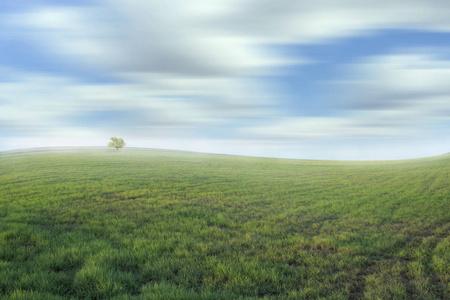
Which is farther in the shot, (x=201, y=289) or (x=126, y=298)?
(x=201, y=289)

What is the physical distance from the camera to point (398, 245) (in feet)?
28.3

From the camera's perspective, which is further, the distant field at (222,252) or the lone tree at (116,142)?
the lone tree at (116,142)

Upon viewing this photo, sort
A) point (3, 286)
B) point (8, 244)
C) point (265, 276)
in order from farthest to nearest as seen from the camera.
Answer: point (8, 244) → point (265, 276) → point (3, 286)

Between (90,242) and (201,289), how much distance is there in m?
4.64

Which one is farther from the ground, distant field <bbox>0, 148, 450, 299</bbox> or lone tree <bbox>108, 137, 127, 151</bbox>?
lone tree <bbox>108, 137, 127, 151</bbox>

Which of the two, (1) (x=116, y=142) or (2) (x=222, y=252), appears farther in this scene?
(1) (x=116, y=142)

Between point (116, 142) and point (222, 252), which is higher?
point (116, 142)

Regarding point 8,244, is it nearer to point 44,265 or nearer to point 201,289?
point 44,265

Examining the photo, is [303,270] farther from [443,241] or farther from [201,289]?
[443,241]

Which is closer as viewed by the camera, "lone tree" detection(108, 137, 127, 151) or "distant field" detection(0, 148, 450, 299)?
"distant field" detection(0, 148, 450, 299)

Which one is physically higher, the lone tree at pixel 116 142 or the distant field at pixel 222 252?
the lone tree at pixel 116 142

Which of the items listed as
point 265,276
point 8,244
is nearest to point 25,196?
point 8,244

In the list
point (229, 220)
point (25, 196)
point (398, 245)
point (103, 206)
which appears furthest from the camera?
point (25, 196)

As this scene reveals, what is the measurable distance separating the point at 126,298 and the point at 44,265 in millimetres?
2995
